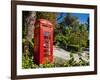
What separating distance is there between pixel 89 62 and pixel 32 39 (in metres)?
0.62

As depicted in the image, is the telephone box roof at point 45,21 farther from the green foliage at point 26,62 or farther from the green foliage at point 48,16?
the green foliage at point 26,62

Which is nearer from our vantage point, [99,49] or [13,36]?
[13,36]

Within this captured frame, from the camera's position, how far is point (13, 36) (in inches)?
76.3

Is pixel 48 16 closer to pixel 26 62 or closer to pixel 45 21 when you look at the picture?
pixel 45 21

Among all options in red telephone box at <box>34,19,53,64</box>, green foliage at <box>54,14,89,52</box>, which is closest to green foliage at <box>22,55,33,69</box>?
red telephone box at <box>34,19,53,64</box>

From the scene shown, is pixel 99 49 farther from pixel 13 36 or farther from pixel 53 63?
pixel 13 36

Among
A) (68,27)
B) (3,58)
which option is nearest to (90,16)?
(68,27)

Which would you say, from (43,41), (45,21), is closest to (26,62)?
(43,41)

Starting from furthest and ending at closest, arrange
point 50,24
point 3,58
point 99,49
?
point 99,49 → point 50,24 → point 3,58

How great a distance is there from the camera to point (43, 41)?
2.04 metres

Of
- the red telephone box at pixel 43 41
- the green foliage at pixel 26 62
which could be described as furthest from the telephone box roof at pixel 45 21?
the green foliage at pixel 26 62

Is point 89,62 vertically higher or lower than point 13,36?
lower

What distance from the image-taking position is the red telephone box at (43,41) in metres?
2.02

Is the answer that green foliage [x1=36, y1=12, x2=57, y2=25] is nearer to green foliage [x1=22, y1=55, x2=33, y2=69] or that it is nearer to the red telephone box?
the red telephone box
